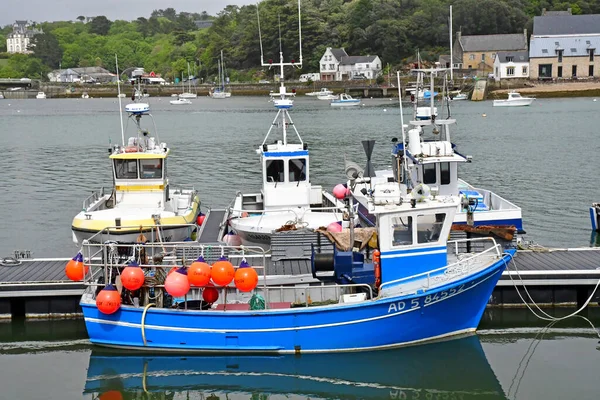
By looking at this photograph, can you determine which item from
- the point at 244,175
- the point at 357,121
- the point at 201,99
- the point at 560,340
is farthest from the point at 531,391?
the point at 201,99

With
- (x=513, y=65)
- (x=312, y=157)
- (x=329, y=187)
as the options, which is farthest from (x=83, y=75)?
(x=329, y=187)

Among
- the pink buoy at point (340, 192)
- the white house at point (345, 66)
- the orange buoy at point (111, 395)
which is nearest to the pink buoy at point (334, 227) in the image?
the pink buoy at point (340, 192)

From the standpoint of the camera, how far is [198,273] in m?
14.5

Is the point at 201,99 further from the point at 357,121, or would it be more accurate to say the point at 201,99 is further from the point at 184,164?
the point at 184,164

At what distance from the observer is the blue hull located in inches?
572

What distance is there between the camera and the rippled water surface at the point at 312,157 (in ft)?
98.6

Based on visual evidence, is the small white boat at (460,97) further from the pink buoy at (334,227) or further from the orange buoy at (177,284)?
the orange buoy at (177,284)

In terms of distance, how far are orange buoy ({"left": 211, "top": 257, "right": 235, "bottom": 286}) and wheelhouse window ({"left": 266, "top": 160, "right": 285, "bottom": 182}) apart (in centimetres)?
713

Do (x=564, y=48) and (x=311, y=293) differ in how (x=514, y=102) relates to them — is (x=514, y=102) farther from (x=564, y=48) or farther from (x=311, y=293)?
(x=311, y=293)

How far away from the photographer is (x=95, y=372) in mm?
15289

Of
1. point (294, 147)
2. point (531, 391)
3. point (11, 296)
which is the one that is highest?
point (294, 147)

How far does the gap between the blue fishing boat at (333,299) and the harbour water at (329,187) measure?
1.30 ft

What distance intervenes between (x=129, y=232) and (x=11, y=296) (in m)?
4.45

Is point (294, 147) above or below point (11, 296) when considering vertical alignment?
above
